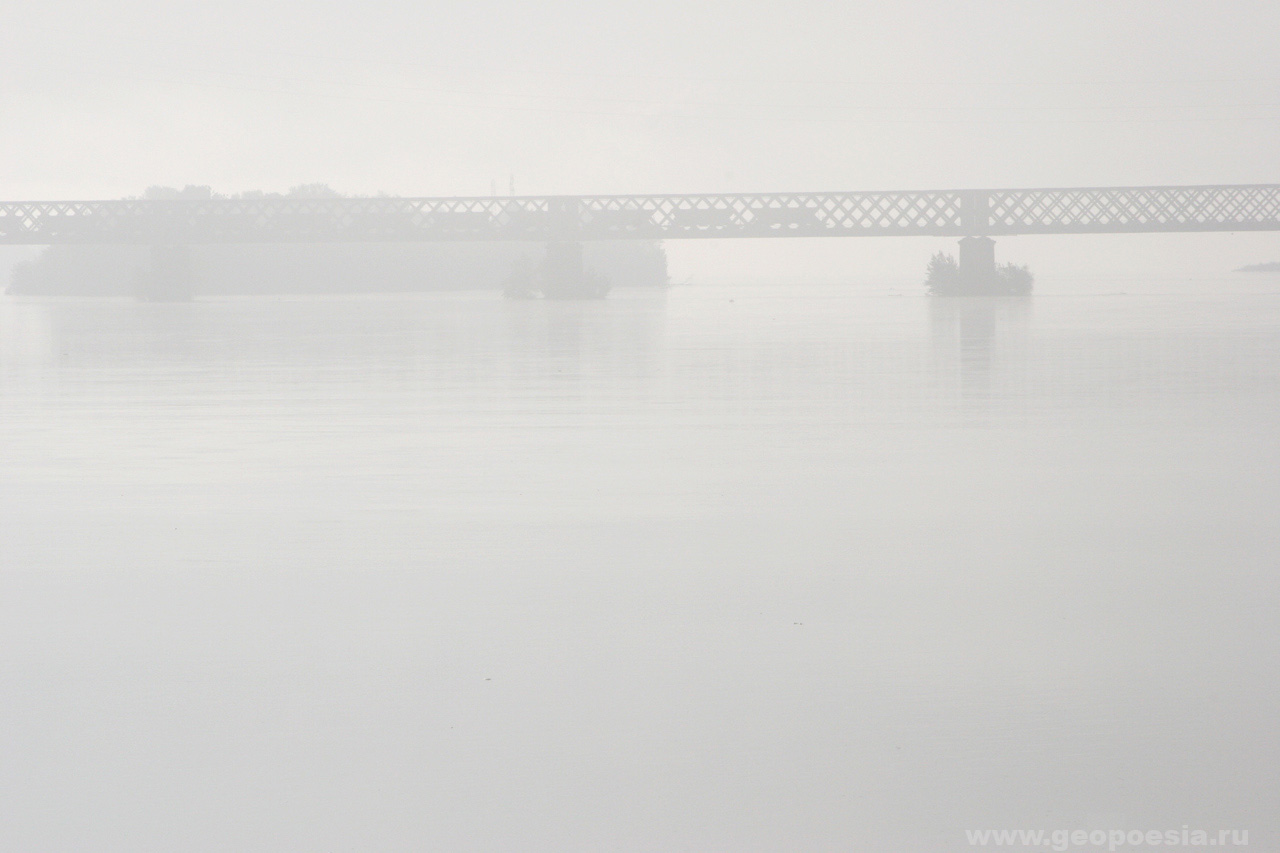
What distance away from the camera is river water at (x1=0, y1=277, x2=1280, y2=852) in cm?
394

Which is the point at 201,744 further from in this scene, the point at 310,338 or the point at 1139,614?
the point at 310,338

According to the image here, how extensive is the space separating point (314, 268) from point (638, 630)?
397 ft

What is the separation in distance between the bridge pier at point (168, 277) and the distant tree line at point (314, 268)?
2684 centimetres

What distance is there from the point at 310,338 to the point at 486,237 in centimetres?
5242

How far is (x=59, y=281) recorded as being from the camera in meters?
118

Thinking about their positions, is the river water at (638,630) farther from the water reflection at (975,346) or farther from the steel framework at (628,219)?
the steel framework at (628,219)

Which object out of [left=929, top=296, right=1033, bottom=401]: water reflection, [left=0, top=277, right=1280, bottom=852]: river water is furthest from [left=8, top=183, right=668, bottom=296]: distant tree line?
[left=0, top=277, right=1280, bottom=852]: river water

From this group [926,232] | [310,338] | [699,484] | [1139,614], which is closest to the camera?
[1139,614]

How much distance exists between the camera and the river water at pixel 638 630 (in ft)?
12.9

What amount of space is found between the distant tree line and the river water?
326 ft

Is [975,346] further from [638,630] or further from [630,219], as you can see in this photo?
[630,219]

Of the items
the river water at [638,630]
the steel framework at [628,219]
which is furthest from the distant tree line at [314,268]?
the river water at [638,630]

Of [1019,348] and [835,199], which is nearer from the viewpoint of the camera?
[1019,348]

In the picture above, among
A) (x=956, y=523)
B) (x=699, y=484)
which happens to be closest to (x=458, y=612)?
(x=956, y=523)
